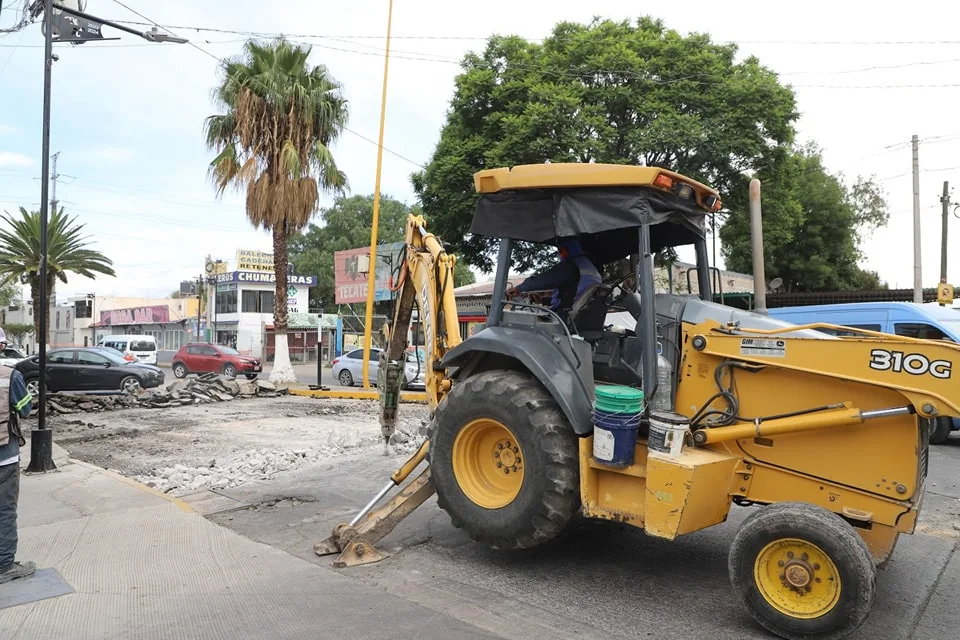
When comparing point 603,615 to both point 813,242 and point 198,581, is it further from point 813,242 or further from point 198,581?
point 813,242

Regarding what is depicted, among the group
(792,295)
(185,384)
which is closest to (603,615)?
(185,384)

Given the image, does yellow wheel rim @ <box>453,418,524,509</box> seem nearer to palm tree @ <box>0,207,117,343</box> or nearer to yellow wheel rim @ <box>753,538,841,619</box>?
yellow wheel rim @ <box>753,538,841,619</box>

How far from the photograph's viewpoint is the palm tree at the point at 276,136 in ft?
65.2

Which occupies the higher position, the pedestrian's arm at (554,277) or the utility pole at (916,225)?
the utility pole at (916,225)

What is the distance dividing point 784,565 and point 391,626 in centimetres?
214

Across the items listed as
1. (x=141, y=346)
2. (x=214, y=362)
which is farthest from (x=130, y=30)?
(x=141, y=346)

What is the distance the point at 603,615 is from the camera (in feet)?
12.9

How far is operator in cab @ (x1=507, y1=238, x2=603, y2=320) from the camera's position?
5.05 m

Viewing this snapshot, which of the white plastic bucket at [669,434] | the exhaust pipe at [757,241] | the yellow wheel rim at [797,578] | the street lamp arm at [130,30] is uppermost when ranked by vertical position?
the street lamp arm at [130,30]

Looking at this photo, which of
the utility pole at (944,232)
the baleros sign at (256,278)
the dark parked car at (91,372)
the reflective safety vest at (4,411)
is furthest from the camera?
the baleros sign at (256,278)

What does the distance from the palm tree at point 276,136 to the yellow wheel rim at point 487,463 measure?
1651 cm

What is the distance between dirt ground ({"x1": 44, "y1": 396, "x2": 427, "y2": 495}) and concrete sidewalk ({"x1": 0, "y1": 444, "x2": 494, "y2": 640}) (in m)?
1.42

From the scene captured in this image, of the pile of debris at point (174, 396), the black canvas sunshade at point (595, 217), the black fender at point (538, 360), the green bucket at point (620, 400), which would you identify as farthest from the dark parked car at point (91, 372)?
the green bucket at point (620, 400)

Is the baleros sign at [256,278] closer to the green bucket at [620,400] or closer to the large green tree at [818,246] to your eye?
the large green tree at [818,246]
